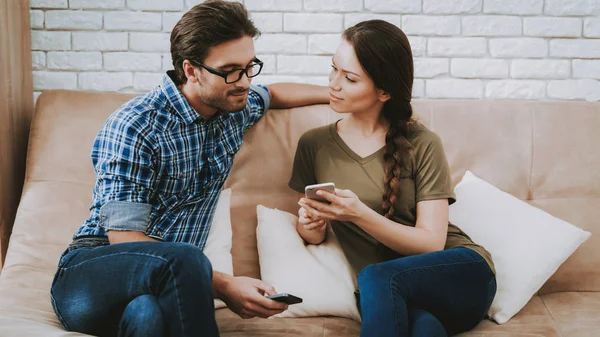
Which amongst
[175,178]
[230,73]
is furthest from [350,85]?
[175,178]

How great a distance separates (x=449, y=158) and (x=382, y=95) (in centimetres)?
40

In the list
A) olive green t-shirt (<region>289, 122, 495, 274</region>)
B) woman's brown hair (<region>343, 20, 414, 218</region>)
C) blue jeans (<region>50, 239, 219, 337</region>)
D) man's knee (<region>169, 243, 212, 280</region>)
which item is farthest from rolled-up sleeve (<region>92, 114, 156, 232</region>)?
woman's brown hair (<region>343, 20, 414, 218</region>)

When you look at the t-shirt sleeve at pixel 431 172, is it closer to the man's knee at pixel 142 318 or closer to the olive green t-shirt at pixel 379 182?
the olive green t-shirt at pixel 379 182

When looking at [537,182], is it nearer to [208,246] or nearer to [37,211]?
[208,246]

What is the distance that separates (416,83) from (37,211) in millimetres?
1398

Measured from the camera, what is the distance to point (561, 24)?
8.23 feet

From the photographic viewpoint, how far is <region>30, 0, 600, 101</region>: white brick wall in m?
2.51

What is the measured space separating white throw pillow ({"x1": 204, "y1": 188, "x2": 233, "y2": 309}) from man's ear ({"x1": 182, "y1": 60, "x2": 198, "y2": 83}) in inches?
16.7

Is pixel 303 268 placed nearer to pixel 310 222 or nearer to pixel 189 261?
pixel 310 222

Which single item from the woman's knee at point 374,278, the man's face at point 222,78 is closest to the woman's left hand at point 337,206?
the woman's knee at point 374,278

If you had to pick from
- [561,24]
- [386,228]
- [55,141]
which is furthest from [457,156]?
[55,141]

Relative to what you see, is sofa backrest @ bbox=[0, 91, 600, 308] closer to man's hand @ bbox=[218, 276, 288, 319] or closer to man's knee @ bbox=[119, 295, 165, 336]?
man's hand @ bbox=[218, 276, 288, 319]

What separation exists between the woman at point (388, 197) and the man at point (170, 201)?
0.87 ft

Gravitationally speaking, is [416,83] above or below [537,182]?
above
